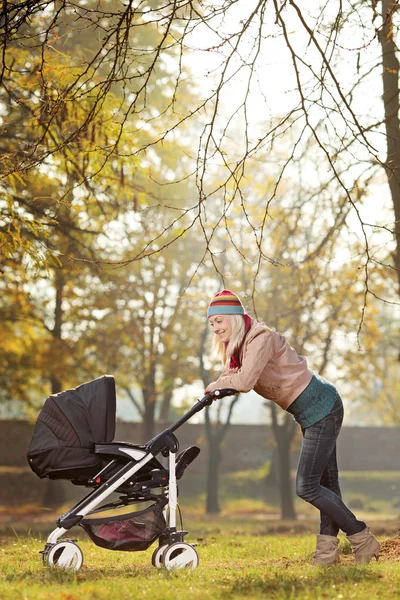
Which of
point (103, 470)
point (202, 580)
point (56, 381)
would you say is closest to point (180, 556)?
point (202, 580)

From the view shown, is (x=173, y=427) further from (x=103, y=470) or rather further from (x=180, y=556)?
(x=180, y=556)

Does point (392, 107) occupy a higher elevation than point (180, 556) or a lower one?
higher

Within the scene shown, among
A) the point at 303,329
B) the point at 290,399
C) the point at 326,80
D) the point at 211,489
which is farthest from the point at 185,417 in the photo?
the point at 211,489

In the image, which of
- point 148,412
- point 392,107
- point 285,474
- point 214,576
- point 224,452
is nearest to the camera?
point 214,576

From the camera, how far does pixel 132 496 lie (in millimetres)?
5414

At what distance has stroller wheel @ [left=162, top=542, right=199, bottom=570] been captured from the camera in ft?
17.2

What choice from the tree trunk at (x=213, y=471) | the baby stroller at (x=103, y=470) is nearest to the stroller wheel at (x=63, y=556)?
the baby stroller at (x=103, y=470)

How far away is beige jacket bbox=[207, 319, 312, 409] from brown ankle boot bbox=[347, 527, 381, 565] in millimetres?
1009

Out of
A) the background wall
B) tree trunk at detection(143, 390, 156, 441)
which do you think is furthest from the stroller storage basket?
the background wall

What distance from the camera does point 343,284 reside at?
18.5 metres

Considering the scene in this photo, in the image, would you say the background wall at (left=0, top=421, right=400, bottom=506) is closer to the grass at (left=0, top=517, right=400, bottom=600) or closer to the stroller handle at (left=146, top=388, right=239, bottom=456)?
the grass at (left=0, top=517, right=400, bottom=600)

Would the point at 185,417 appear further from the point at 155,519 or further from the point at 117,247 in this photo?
the point at 117,247

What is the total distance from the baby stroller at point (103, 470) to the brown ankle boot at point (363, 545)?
42.3 inches

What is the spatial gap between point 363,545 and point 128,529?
5.15 ft
